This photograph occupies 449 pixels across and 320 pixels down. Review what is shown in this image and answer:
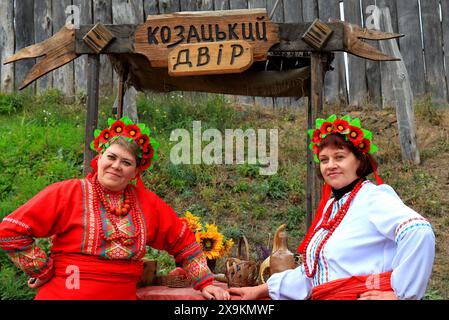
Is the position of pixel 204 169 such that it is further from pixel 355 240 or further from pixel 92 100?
pixel 355 240

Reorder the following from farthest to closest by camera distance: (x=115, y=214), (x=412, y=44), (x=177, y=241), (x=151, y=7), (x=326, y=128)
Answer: (x=151, y=7)
(x=412, y=44)
(x=177, y=241)
(x=115, y=214)
(x=326, y=128)

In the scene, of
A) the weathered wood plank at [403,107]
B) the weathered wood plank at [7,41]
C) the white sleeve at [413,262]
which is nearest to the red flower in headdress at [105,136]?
the white sleeve at [413,262]

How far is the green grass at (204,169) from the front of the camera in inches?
242

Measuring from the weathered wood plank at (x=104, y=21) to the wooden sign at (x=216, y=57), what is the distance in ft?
12.8

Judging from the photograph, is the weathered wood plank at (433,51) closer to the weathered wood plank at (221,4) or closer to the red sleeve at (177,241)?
the weathered wood plank at (221,4)

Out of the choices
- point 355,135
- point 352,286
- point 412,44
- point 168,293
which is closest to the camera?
point 352,286

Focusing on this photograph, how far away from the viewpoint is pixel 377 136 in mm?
7277

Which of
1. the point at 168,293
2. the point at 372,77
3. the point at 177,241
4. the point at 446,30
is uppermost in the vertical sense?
the point at 446,30

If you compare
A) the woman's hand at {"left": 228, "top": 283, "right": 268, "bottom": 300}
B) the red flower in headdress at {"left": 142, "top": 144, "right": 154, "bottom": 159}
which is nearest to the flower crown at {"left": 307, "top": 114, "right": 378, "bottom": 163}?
the woman's hand at {"left": 228, "top": 283, "right": 268, "bottom": 300}

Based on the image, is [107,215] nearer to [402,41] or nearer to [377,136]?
[377,136]

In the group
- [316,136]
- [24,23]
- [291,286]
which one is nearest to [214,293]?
[291,286]

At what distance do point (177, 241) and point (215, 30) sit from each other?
4.97 ft

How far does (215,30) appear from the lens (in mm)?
4129
